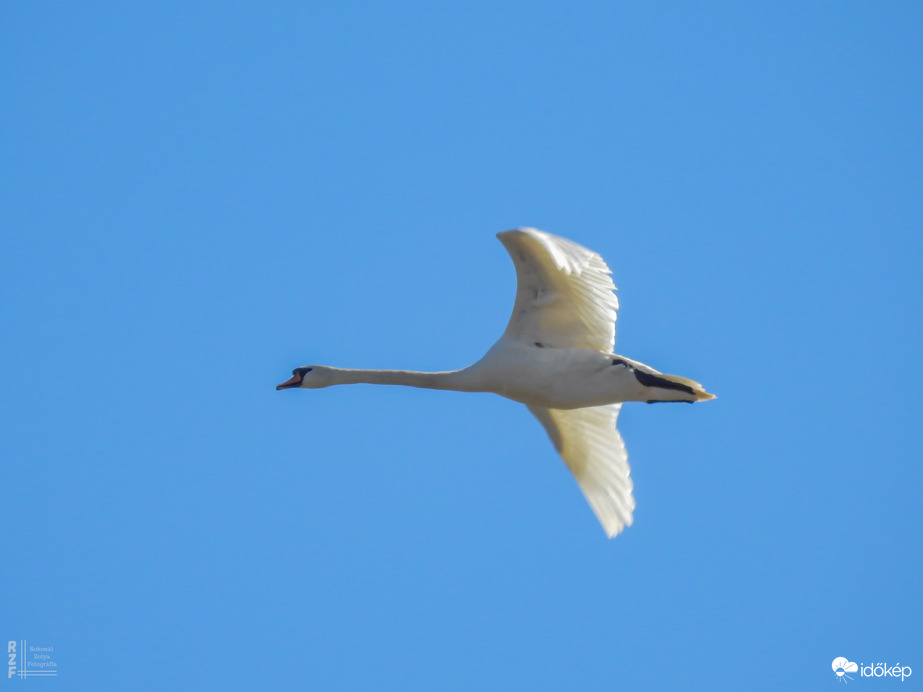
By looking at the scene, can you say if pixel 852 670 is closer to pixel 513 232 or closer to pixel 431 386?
pixel 431 386

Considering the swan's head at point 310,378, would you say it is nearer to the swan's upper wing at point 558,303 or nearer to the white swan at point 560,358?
the white swan at point 560,358

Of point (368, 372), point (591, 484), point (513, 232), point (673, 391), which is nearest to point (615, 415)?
point (591, 484)

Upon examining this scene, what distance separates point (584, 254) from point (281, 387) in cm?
564

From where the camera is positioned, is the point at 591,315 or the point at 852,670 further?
the point at 852,670

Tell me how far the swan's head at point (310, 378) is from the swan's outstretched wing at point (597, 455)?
2.68 m

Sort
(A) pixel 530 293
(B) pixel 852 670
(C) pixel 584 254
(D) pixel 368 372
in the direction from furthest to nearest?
(B) pixel 852 670
(D) pixel 368 372
(A) pixel 530 293
(C) pixel 584 254

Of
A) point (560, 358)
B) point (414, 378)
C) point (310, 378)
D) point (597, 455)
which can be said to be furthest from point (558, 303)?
point (310, 378)

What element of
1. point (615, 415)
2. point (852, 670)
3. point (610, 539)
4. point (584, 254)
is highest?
point (584, 254)

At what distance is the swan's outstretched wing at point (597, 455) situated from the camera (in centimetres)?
1669

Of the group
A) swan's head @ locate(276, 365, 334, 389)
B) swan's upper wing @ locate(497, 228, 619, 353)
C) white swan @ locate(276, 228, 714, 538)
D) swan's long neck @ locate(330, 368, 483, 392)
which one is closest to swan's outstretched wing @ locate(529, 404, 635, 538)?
→ white swan @ locate(276, 228, 714, 538)

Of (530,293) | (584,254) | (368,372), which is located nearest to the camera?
(584,254)

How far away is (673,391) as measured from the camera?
15.0 metres

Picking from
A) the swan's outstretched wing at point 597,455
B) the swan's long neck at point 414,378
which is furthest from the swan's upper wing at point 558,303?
the swan's outstretched wing at point 597,455

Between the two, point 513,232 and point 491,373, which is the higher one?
point 513,232
